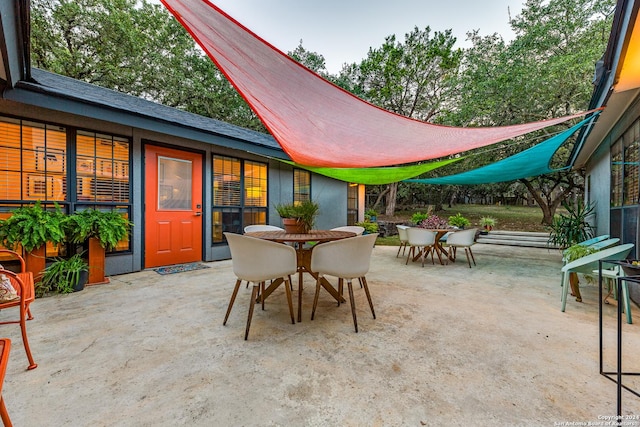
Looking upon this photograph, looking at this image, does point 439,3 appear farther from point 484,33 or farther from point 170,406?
point 170,406

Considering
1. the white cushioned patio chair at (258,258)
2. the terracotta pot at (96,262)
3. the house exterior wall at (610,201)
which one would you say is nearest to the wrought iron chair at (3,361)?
the white cushioned patio chair at (258,258)

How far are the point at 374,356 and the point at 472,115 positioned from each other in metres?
9.89

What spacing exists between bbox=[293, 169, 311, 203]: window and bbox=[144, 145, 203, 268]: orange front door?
7.24 ft

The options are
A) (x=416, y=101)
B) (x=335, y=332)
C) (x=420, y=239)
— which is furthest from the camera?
(x=416, y=101)

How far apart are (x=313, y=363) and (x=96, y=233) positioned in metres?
3.11

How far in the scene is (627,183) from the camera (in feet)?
10.4

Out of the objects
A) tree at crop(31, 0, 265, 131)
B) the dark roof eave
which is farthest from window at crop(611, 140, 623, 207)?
tree at crop(31, 0, 265, 131)

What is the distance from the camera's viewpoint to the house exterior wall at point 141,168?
10.4 ft

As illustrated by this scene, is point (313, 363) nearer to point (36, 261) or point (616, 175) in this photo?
point (36, 261)

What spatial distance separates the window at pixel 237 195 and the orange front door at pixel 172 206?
12.8 inches

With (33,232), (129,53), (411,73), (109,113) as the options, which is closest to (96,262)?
(33,232)

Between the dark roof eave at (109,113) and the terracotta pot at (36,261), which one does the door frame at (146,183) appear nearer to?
the dark roof eave at (109,113)

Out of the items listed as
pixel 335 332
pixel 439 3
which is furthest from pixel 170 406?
pixel 439 3

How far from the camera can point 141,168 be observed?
3.92 m
